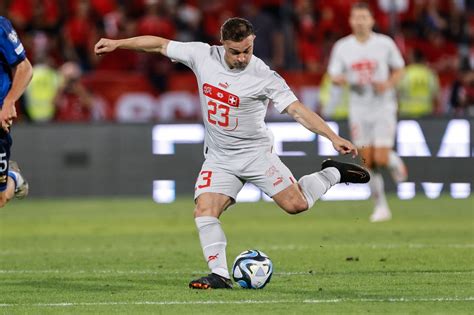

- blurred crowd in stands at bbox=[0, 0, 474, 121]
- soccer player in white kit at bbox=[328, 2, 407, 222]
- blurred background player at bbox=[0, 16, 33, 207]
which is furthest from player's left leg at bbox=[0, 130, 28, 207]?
blurred crowd in stands at bbox=[0, 0, 474, 121]

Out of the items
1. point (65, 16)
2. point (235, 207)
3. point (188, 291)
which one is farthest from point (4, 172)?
point (65, 16)

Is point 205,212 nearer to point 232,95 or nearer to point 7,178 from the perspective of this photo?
point 232,95

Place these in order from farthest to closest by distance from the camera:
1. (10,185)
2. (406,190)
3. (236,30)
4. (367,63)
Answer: (406,190)
(367,63)
(10,185)
(236,30)

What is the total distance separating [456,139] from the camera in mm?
19172

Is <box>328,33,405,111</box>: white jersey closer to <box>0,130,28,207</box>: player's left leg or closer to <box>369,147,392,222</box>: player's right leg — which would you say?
<box>369,147,392,222</box>: player's right leg

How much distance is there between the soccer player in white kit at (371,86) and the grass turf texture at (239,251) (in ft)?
2.72

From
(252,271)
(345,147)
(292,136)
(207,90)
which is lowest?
(292,136)

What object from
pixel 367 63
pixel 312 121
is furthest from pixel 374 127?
pixel 312 121

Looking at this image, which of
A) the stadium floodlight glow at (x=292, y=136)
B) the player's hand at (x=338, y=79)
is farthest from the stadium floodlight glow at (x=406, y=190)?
the player's hand at (x=338, y=79)

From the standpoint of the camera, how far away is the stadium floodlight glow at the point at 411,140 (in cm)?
1920

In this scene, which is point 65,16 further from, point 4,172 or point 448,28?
point 4,172

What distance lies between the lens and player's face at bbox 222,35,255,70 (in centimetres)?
926

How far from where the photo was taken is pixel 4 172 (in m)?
10.5

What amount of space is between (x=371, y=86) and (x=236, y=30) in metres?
7.16
